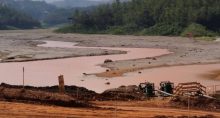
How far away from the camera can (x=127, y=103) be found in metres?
26.2

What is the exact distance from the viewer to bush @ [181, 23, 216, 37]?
387 ft

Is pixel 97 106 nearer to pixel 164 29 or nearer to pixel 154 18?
pixel 164 29

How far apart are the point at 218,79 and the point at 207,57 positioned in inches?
892

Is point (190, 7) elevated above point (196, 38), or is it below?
above

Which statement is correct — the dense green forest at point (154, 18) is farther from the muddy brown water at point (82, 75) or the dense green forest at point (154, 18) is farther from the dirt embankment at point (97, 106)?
the dirt embankment at point (97, 106)

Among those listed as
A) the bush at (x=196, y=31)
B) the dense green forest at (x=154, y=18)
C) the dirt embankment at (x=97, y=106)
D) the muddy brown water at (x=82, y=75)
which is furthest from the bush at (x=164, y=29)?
the dirt embankment at (x=97, y=106)

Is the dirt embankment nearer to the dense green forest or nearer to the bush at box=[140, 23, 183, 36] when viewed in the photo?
the dense green forest

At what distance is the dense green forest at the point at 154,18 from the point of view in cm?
12938

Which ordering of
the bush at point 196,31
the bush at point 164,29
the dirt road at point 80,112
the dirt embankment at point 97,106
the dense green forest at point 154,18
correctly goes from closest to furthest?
1. the dirt road at point 80,112
2. the dirt embankment at point 97,106
3. the bush at point 196,31
4. the dense green forest at point 154,18
5. the bush at point 164,29

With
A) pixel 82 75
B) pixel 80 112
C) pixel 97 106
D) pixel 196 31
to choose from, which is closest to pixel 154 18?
pixel 196 31

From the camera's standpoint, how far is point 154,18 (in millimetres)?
147625

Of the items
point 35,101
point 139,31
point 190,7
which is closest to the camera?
point 35,101

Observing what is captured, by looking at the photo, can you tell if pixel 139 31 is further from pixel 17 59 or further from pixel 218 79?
pixel 218 79

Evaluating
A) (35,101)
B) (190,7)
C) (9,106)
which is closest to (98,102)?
(35,101)
